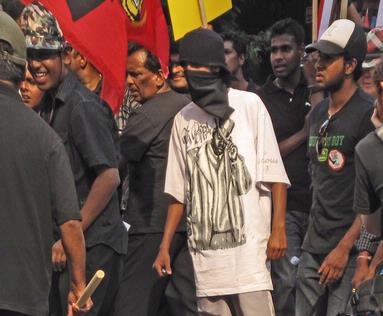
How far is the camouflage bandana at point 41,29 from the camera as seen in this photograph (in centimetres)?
737

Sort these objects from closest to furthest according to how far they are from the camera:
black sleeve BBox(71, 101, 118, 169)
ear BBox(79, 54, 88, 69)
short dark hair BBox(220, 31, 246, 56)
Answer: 1. black sleeve BBox(71, 101, 118, 169)
2. ear BBox(79, 54, 88, 69)
3. short dark hair BBox(220, 31, 246, 56)

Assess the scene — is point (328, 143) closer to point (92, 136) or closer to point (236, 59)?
point (92, 136)

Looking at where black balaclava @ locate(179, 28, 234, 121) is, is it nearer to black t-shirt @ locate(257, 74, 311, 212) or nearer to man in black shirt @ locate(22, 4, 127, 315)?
man in black shirt @ locate(22, 4, 127, 315)

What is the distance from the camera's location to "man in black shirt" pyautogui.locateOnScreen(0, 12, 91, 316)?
222 inches

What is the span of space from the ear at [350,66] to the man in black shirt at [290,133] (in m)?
1.60

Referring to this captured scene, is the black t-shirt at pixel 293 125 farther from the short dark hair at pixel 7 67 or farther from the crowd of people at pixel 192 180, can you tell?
the short dark hair at pixel 7 67

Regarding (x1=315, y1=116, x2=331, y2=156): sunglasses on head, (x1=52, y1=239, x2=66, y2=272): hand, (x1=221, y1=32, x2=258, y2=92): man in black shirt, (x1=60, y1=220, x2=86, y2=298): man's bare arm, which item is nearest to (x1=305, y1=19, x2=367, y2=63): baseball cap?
(x1=315, y1=116, x2=331, y2=156): sunglasses on head

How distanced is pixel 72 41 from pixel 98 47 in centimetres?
18

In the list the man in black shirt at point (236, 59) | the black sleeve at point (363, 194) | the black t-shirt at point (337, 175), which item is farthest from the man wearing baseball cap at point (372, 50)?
the black sleeve at point (363, 194)

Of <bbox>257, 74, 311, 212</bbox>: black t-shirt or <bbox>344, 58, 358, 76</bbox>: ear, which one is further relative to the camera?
<bbox>257, 74, 311, 212</bbox>: black t-shirt

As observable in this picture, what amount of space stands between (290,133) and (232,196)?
2.60 metres

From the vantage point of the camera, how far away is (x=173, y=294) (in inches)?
322

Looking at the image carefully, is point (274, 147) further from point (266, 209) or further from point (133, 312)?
point (133, 312)

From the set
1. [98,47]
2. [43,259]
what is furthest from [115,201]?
[43,259]
